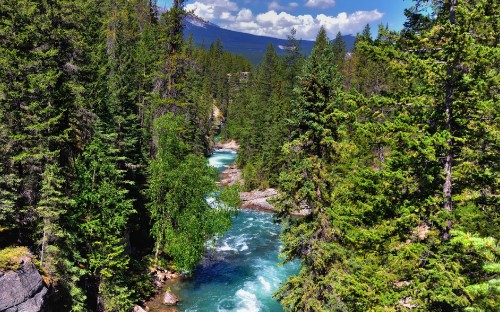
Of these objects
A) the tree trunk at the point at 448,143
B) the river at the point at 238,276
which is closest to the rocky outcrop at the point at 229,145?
the river at the point at 238,276

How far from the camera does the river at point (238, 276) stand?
81.6ft

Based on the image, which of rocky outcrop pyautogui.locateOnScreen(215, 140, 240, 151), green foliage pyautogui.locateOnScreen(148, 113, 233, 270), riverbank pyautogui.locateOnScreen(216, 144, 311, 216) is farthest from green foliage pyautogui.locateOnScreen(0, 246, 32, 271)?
rocky outcrop pyautogui.locateOnScreen(215, 140, 240, 151)

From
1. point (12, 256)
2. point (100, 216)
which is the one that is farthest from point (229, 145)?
point (12, 256)

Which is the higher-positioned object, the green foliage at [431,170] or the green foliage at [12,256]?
the green foliage at [431,170]

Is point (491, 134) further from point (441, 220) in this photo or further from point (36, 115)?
point (36, 115)

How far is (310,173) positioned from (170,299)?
14802 millimetres

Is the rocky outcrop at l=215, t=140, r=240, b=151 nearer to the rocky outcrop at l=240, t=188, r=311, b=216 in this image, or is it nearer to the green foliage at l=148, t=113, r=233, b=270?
the rocky outcrop at l=240, t=188, r=311, b=216

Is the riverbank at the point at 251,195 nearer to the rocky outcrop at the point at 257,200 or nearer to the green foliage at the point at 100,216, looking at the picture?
the rocky outcrop at the point at 257,200

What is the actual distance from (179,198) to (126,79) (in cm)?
1128

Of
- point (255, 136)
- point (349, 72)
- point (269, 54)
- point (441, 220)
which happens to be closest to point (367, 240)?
point (441, 220)

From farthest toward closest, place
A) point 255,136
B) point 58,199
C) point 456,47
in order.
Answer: point 255,136
point 58,199
point 456,47

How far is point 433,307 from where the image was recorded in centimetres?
932

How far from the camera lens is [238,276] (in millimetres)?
29188

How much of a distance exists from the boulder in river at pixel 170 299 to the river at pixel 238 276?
52 centimetres
